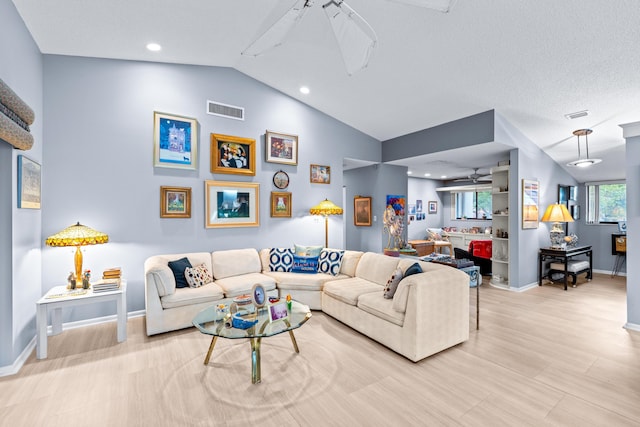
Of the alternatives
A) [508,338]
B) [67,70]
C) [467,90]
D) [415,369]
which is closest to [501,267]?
[508,338]

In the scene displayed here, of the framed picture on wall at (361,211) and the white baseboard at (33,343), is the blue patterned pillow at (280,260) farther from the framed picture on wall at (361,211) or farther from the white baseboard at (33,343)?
the framed picture on wall at (361,211)

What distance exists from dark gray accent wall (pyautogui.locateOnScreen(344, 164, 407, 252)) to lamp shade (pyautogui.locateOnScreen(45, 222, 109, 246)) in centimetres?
498

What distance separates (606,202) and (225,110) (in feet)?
27.5

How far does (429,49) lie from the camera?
3.40 metres

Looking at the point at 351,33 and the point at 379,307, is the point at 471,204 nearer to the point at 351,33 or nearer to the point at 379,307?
the point at 379,307

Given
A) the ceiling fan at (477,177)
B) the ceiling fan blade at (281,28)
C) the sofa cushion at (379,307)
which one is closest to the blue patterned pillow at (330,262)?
the sofa cushion at (379,307)

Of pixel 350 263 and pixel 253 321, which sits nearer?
pixel 253 321

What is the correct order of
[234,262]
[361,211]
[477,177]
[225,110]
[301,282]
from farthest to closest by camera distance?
1. [477,177]
2. [361,211]
3. [225,110]
4. [234,262]
5. [301,282]

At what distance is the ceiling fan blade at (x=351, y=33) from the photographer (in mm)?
2168

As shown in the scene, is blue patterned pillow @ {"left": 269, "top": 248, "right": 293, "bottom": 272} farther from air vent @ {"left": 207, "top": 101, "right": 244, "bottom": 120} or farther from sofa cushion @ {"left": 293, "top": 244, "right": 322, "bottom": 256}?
air vent @ {"left": 207, "top": 101, "right": 244, "bottom": 120}

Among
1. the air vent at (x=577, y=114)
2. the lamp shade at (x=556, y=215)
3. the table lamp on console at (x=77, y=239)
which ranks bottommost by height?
the table lamp on console at (x=77, y=239)

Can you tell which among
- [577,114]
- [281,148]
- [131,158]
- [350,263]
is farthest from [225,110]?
[577,114]

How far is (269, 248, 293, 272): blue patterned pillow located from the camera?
4586 mm

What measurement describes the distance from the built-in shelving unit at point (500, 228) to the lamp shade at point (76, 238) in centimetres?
616
